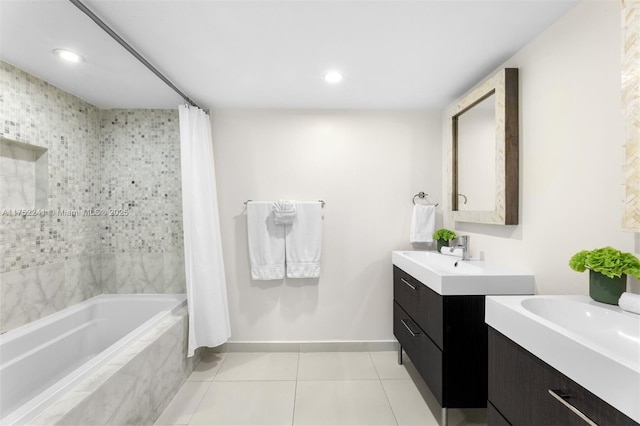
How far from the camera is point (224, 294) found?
2445 millimetres

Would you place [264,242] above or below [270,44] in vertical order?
below

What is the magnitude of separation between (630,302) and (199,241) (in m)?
2.34

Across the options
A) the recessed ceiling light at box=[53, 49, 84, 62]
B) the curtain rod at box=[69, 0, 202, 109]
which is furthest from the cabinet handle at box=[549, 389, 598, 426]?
the recessed ceiling light at box=[53, 49, 84, 62]

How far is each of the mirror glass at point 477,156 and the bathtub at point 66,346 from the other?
2.31m

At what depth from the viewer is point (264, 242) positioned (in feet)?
8.26

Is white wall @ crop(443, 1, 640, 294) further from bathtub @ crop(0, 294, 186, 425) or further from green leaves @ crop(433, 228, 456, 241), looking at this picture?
bathtub @ crop(0, 294, 186, 425)

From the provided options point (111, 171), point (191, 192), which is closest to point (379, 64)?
point (191, 192)

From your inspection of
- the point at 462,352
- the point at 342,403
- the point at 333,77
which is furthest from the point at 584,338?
the point at 333,77

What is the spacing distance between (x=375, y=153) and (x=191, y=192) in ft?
5.10

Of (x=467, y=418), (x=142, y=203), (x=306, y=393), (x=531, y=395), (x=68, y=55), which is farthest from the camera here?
(x=142, y=203)

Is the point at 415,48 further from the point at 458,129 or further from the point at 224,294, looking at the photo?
the point at 224,294

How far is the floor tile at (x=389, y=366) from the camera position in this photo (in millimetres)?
2246

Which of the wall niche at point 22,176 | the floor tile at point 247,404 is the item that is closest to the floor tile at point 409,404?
the floor tile at point 247,404

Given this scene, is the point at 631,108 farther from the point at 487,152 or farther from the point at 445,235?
the point at 445,235
